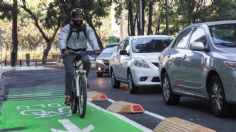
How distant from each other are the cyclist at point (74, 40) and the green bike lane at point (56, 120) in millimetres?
652

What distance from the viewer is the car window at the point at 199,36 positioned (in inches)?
420

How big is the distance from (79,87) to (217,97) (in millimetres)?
2367

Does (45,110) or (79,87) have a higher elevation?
(79,87)

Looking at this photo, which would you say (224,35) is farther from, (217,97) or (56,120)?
A: (56,120)

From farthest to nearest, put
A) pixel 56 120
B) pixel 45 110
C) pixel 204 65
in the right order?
pixel 45 110, pixel 56 120, pixel 204 65

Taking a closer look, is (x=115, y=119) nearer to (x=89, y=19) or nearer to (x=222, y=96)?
(x=222, y=96)

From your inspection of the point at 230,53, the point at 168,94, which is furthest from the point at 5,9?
the point at 230,53

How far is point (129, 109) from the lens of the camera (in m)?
11.0

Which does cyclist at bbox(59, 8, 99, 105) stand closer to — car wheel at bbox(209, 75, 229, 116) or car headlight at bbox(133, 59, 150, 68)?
car wheel at bbox(209, 75, 229, 116)

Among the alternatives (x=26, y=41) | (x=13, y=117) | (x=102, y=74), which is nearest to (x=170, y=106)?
(x=13, y=117)

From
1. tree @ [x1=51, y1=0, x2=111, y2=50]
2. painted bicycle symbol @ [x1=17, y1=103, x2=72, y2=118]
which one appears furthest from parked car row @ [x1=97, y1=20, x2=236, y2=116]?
tree @ [x1=51, y1=0, x2=111, y2=50]

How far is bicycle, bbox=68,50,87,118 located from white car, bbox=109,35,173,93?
4.93m

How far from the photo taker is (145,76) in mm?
15555

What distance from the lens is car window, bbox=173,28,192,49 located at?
1153cm
